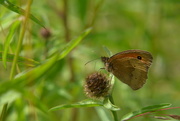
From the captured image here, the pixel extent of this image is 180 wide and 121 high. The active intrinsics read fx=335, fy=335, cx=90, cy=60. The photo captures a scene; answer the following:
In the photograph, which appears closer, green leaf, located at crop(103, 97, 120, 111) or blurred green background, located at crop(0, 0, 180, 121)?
green leaf, located at crop(103, 97, 120, 111)

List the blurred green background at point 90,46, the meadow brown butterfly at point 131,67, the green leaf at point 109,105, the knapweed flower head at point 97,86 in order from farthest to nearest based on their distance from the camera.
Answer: the blurred green background at point 90,46
the meadow brown butterfly at point 131,67
the knapweed flower head at point 97,86
the green leaf at point 109,105

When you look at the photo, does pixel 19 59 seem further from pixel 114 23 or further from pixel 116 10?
→ pixel 114 23

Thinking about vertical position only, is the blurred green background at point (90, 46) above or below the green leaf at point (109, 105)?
below

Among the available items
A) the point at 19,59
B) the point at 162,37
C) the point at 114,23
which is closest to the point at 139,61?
the point at 19,59

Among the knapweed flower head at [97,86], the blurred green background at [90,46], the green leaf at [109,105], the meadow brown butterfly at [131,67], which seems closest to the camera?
the green leaf at [109,105]

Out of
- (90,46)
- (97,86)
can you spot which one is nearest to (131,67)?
(97,86)

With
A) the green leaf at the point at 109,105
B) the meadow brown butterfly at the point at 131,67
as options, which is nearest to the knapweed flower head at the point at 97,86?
the green leaf at the point at 109,105

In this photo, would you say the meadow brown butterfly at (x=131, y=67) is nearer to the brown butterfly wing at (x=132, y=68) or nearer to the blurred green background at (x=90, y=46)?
the brown butterfly wing at (x=132, y=68)

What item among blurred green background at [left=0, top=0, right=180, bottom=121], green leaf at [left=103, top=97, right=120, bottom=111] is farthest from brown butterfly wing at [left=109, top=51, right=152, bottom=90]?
green leaf at [left=103, top=97, right=120, bottom=111]

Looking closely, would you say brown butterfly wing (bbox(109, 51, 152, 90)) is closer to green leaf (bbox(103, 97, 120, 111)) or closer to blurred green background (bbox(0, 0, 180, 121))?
blurred green background (bbox(0, 0, 180, 121))
